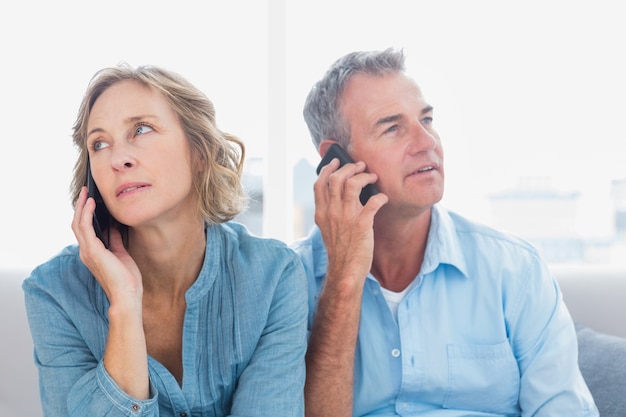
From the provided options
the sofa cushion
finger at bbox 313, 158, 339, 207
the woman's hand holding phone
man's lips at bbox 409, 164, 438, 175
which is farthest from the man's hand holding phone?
the sofa cushion

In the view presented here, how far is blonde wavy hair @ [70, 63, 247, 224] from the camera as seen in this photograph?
154 centimetres

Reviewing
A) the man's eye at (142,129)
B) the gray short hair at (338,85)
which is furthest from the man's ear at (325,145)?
the man's eye at (142,129)

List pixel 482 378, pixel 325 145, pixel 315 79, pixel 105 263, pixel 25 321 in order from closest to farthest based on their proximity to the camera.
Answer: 1. pixel 105 263
2. pixel 482 378
3. pixel 325 145
4. pixel 25 321
5. pixel 315 79

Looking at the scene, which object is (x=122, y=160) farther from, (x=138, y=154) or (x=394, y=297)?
(x=394, y=297)

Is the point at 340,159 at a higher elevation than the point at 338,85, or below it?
below

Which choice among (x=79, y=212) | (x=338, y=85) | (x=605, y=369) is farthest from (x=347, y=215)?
(x=605, y=369)

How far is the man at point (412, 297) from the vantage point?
5.39 feet

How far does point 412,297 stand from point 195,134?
2.20ft

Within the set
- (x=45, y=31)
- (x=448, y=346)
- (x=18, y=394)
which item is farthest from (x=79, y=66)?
(x=448, y=346)

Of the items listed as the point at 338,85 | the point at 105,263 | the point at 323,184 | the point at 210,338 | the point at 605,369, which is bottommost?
the point at 605,369

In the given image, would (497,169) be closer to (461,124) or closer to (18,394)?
(461,124)

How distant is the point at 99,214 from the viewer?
5.18 feet

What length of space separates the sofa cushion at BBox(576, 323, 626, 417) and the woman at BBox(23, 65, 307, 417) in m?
0.84

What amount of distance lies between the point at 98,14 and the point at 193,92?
182 centimetres
